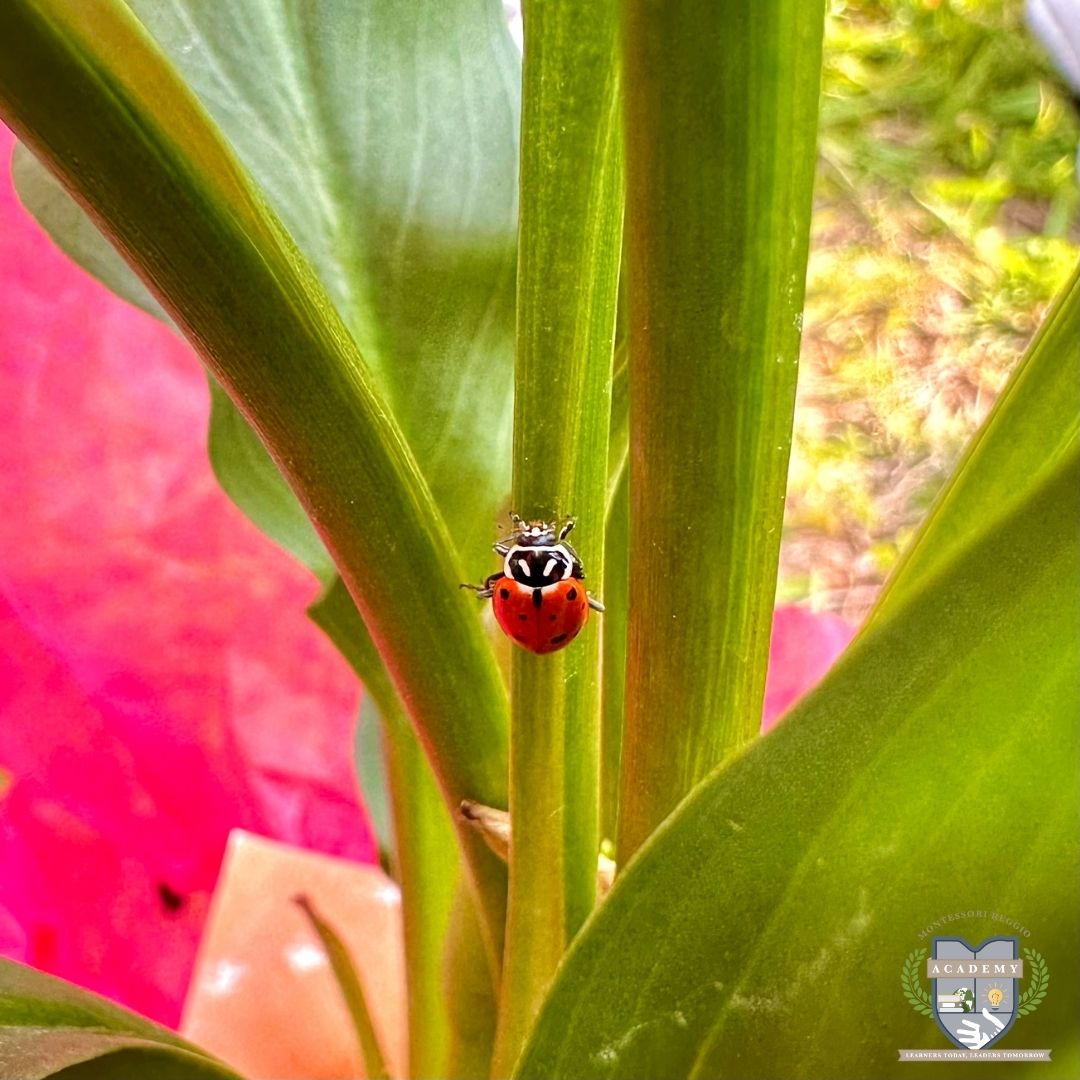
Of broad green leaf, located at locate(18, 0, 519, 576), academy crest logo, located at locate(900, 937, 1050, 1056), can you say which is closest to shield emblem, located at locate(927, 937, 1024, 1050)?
academy crest logo, located at locate(900, 937, 1050, 1056)

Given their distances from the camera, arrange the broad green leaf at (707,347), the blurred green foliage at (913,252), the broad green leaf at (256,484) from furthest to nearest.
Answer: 1. the blurred green foliage at (913,252)
2. the broad green leaf at (256,484)
3. the broad green leaf at (707,347)

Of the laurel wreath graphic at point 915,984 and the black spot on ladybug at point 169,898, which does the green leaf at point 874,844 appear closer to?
the laurel wreath graphic at point 915,984

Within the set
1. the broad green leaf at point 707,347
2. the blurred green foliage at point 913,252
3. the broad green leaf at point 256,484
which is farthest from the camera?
the blurred green foliage at point 913,252

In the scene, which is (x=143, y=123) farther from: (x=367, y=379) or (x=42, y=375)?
(x=42, y=375)

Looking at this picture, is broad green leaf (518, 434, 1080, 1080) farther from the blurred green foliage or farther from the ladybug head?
the blurred green foliage

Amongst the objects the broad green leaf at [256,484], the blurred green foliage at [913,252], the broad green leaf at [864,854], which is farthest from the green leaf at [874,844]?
the blurred green foliage at [913,252]

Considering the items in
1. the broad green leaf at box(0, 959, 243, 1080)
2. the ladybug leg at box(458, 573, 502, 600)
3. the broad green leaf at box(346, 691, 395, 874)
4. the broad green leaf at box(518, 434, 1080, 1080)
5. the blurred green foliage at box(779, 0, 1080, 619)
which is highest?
the blurred green foliage at box(779, 0, 1080, 619)

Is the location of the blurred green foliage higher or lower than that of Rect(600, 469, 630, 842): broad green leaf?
higher
